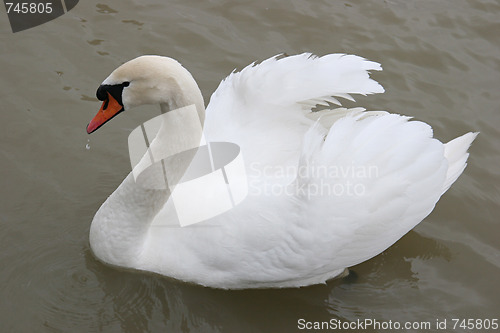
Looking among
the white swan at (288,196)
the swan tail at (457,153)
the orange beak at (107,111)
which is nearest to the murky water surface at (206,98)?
the white swan at (288,196)

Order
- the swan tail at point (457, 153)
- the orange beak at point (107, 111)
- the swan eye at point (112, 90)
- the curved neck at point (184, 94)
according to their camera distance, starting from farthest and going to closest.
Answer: the swan tail at point (457, 153) → the orange beak at point (107, 111) → the swan eye at point (112, 90) → the curved neck at point (184, 94)

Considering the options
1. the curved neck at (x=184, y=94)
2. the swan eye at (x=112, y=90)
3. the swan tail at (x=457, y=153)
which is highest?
the curved neck at (x=184, y=94)

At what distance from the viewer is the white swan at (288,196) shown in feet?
13.3

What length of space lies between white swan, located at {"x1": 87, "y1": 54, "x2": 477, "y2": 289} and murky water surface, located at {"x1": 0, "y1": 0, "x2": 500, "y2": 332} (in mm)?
281

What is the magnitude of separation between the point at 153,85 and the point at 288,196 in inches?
44.6

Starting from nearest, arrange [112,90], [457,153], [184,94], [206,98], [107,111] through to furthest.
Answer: [184,94]
[112,90]
[107,111]
[457,153]
[206,98]

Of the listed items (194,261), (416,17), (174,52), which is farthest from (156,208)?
(416,17)

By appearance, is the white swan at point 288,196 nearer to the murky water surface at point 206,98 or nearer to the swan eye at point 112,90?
the swan eye at point 112,90

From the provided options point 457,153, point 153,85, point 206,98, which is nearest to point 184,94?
point 153,85

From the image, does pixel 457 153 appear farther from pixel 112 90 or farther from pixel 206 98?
pixel 112 90

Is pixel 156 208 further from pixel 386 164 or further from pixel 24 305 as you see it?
pixel 386 164

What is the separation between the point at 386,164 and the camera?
4188 millimetres

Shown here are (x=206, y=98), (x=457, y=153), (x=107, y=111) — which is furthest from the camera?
(x=206, y=98)

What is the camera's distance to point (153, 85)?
3.86m
